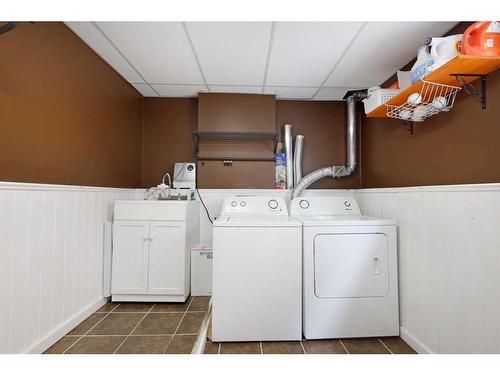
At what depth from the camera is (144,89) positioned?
9.13ft

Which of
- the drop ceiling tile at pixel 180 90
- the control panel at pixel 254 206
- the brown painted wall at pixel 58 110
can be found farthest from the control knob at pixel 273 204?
the brown painted wall at pixel 58 110

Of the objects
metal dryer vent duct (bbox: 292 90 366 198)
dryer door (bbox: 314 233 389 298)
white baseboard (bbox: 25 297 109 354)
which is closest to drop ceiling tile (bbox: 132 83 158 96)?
metal dryer vent duct (bbox: 292 90 366 198)

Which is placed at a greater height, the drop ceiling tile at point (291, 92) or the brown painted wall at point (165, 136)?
the drop ceiling tile at point (291, 92)

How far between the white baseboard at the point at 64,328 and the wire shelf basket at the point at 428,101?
112 inches

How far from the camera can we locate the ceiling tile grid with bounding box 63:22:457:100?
5.57 feet

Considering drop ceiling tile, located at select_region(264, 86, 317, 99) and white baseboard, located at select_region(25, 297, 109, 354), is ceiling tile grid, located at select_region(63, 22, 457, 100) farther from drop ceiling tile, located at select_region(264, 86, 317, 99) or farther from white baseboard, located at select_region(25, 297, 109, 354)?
white baseboard, located at select_region(25, 297, 109, 354)

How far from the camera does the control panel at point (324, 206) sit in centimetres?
246

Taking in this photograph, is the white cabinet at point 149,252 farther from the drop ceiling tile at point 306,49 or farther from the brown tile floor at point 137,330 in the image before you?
the drop ceiling tile at point 306,49

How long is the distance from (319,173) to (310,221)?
1.16 metres

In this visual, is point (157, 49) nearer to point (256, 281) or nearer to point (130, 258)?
point (130, 258)

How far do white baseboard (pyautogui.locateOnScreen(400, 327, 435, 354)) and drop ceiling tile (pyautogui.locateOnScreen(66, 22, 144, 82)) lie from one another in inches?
123

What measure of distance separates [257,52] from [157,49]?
815 millimetres
